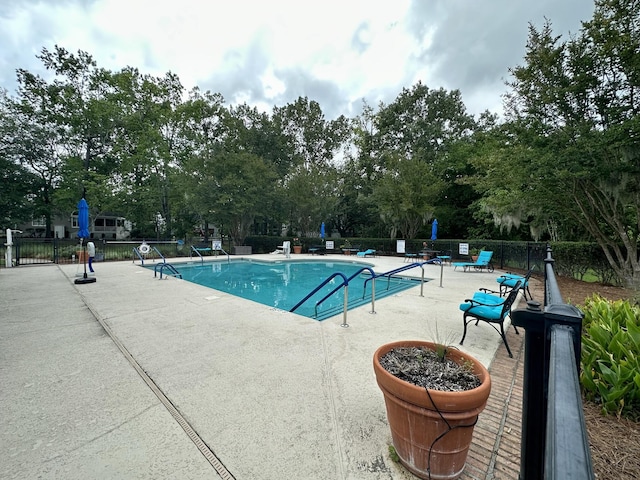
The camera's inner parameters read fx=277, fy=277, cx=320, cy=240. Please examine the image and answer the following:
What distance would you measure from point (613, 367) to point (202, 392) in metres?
3.32

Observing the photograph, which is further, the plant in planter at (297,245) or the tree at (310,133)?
the tree at (310,133)

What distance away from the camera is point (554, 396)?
0.63 m

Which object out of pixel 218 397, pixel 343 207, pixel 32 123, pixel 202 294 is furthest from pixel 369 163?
pixel 32 123

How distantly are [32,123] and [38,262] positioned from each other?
16024 millimetres

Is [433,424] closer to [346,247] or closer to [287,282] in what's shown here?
[287,282]

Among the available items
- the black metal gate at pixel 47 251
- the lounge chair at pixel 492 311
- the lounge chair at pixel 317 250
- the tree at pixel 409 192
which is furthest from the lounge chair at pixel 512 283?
the black metal gate at pixel 47 251

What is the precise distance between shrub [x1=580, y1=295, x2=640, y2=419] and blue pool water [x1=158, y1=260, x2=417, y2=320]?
3.66 meters

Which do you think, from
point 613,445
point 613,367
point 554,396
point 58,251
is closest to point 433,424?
point 554,396

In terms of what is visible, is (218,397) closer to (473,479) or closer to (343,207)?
(473,479)

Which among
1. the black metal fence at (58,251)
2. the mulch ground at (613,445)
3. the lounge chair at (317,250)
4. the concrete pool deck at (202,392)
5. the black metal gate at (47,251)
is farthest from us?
the lounge chair at (317,250)

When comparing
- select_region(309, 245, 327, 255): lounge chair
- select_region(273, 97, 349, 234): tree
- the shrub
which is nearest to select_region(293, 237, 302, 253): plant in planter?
select_region(309, 245, 327, 255): lounge chair

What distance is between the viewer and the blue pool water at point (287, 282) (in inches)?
269

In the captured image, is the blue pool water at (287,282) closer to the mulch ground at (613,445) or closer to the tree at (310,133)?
the mulch ground at (613,445)

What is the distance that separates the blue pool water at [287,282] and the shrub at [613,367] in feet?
12.0
